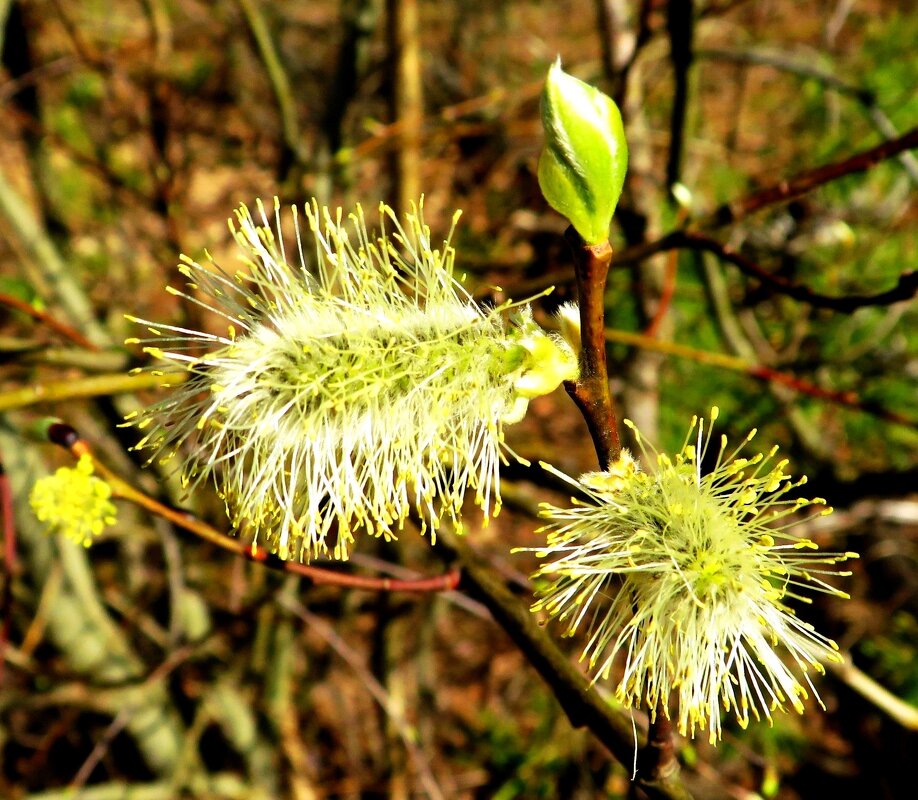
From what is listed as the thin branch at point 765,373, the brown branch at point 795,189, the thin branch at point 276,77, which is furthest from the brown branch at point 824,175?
the thin branch at point 276,77

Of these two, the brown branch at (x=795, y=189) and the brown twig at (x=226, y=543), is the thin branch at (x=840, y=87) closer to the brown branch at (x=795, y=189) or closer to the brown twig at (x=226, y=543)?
the brown branch at (x=795, y=189)

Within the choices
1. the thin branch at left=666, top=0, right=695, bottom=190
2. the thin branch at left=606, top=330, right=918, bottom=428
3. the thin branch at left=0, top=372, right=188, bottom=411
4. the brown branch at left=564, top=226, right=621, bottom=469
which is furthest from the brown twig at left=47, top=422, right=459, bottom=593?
the thin branch at left=666, top=0, right=695, bottom=190

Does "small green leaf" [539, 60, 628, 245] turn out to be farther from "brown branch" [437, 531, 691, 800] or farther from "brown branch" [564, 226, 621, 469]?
"brown branch" [437, 531, 691, 800]

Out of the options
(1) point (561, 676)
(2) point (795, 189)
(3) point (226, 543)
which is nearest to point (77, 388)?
(3) point (226, 543)

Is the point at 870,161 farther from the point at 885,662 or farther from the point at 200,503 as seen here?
the point at 200,503

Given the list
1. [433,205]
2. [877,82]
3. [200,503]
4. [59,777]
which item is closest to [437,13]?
[433,205]

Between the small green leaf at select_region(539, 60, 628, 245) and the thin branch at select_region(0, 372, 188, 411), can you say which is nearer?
the small green leaf at select_region(539, 60, 628, 245)
